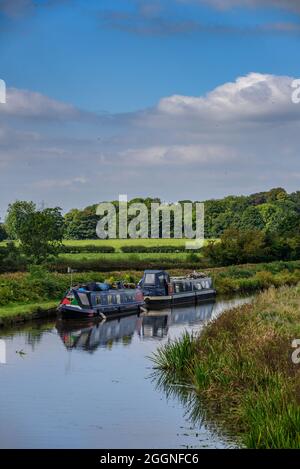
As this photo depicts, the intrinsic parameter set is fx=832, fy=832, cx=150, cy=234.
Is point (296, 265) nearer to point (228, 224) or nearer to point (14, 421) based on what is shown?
point (228, 224)

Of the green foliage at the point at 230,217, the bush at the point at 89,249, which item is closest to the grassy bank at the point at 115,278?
the bush at the point at 89,249

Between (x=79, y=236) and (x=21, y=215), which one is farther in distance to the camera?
(x=79, y=236)

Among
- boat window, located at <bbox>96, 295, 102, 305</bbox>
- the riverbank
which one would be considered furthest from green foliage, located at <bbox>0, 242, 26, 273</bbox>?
boat window, located at <bbox>96, 295, 102, 305</bbox>

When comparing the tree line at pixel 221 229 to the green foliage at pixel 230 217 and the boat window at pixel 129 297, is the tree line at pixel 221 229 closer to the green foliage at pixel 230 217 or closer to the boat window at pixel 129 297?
the green foliage at pixel 230 217

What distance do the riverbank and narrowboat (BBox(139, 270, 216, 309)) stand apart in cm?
254

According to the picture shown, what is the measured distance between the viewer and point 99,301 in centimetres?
4331

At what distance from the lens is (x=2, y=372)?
26.4 meters

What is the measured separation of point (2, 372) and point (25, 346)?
491cm

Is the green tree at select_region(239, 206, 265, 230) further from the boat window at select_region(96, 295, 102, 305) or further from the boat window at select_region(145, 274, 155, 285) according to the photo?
the boat window at select_region(96, 295, 102, 305)

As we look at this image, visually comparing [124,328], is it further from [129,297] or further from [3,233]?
[3,233]

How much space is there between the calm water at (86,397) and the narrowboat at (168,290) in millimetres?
15058

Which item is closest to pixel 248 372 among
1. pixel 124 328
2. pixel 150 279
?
pixel 124 328

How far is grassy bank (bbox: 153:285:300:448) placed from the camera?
54.2 feet

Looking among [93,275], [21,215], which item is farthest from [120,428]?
[21,215]
